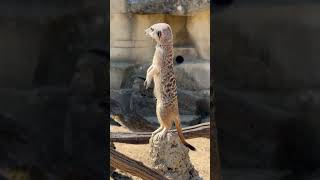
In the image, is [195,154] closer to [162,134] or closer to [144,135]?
[144,135]

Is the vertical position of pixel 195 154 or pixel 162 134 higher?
Result: pixel 162 134

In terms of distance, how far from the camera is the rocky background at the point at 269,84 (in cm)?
128

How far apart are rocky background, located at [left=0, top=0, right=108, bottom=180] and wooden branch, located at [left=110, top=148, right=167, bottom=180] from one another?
102 inches

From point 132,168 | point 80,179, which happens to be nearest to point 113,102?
point 132,168

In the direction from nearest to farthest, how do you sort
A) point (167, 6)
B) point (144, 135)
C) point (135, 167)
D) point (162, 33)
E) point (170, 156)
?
point (135, 167), point (162, 33), point (170, 156), point (144, 135), point (167, 6)

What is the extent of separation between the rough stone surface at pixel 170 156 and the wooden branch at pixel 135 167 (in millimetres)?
1047

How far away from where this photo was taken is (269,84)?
1.30m

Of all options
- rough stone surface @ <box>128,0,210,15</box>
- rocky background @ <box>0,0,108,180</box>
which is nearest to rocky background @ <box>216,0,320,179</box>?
rocky background @ <box>0,0,108,180</box>

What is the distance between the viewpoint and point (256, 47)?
1.29m

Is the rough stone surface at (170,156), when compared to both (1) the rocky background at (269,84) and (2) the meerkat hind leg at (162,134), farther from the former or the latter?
(1) the rocky background at (269,84)

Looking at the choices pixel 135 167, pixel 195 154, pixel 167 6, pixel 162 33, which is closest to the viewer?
pixel 135 167

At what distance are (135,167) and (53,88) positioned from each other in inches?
106

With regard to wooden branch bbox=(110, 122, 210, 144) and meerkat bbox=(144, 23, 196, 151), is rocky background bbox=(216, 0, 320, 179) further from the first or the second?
wooden branch bbox=(110, 122, 210, 144)

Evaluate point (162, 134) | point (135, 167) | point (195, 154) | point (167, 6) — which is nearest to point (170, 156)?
point (162, 134)
